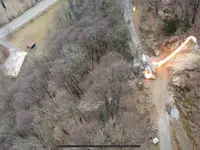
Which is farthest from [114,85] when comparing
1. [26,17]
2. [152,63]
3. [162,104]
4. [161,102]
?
[26,17]

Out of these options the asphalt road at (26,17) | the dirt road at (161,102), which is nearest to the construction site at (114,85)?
the dirt road at (161,102)

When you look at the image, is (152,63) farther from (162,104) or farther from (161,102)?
(162,104)

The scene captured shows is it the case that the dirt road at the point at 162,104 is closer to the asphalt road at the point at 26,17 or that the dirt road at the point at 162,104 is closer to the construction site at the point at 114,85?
the construction site at the point at 114,85

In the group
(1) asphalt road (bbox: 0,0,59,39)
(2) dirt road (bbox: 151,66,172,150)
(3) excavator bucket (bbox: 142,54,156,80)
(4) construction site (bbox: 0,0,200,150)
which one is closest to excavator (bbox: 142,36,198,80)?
(3) excavator bucket (bbox: 142,54,156,80)

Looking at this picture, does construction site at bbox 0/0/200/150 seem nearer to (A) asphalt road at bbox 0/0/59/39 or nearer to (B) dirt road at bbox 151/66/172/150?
(B) dirt road at bbox 151/66/172/150

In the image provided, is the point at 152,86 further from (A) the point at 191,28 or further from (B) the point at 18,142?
(B) the point at 18,142

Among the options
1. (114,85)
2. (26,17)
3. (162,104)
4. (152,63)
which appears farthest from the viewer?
(26,17)
